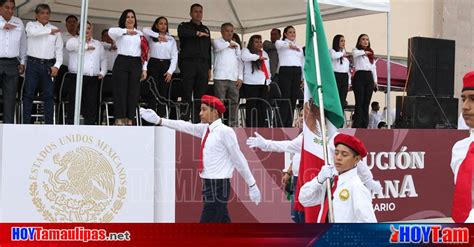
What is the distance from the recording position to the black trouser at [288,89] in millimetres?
10898

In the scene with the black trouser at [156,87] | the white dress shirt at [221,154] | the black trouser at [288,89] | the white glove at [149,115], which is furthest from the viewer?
the black trouser at [288,89]

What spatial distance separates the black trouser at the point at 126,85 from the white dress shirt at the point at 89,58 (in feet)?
1.47

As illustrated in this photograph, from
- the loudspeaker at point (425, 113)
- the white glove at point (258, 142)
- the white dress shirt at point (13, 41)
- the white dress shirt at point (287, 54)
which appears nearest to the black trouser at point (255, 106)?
the white dress shirt at point (287, 54)

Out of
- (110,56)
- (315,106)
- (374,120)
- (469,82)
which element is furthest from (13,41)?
(374,120)

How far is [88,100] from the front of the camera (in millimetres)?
9656

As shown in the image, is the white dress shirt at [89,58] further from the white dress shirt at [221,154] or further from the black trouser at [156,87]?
the white dress shirt at [221,154]

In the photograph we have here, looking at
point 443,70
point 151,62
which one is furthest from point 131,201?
point 443,70

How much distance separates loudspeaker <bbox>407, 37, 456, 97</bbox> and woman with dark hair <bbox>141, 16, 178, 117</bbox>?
3.69 m

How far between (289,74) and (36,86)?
3.75 metres

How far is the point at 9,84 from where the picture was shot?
29.1 ft

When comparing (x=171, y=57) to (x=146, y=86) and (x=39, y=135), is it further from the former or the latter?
(x=39, y=135)

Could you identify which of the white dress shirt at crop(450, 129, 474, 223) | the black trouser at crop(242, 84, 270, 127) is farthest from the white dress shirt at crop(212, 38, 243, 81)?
the white dress shirt at crop(450, 129, 474, 223)

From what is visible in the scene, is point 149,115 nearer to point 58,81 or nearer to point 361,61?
point 58,81

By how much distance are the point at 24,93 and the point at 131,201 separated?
6.85 feet
